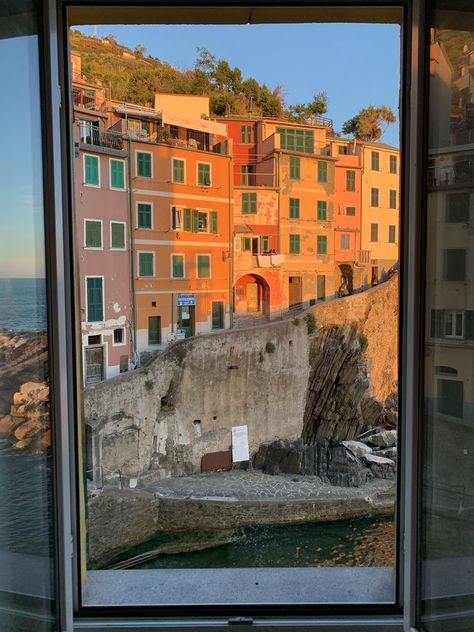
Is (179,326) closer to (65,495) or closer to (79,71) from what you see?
(79,71)

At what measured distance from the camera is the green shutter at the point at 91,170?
25.5 feet

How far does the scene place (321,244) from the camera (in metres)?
11.0

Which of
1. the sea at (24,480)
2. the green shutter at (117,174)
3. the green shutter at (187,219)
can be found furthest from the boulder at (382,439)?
the sea at (24,480)

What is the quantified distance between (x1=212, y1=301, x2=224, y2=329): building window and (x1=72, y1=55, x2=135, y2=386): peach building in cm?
178

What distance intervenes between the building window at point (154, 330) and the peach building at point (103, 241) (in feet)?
1.35

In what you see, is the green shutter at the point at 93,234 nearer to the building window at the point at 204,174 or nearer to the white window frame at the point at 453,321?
the building window at the point at 204,174

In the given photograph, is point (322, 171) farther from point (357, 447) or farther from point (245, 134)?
point (357, 447)

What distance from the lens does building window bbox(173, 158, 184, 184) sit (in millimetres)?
9117

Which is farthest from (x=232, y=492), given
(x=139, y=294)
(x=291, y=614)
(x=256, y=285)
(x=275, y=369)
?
(x=291, y=614)

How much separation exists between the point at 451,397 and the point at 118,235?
26.5ft

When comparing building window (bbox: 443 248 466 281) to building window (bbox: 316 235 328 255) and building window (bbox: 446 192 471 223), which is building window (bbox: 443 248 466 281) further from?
building window (bbox: 316 235 328 255)

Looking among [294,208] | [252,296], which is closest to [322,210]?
[294,208]

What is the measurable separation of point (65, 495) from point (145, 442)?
7599 millimetres

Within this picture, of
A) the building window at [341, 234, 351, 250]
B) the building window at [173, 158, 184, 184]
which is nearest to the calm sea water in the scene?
the building window at [173, 158, 184, 184]
